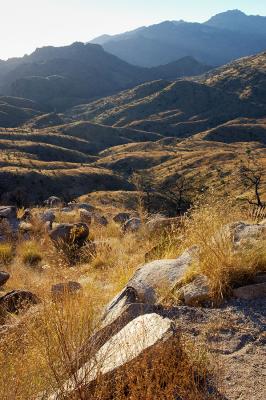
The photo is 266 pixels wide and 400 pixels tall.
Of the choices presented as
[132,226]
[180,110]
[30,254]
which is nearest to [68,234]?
[30,254]

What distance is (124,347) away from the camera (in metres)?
3.73

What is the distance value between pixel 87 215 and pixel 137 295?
939 cm

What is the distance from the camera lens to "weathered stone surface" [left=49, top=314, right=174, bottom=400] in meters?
3.47

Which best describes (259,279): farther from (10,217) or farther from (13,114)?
(13,114)

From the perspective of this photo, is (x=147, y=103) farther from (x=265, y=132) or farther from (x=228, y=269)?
(x=228, y=269)

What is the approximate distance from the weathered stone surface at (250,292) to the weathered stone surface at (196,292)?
325 millimetres

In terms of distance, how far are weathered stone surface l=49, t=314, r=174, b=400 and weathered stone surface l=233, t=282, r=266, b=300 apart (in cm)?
128

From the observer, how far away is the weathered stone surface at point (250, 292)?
5.03m

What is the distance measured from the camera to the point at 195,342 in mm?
4004

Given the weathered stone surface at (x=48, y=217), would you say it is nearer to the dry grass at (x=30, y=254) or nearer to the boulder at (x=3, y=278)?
the dry grass at (x=30, y=254)

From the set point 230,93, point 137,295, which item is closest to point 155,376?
point 137,295

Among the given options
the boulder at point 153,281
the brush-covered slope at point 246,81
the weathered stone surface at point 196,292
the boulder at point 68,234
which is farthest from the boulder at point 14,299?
the brush-covered slope at point 246,81

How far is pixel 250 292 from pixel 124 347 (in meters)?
1.89

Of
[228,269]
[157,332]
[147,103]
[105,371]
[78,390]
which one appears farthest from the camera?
[147,103]
